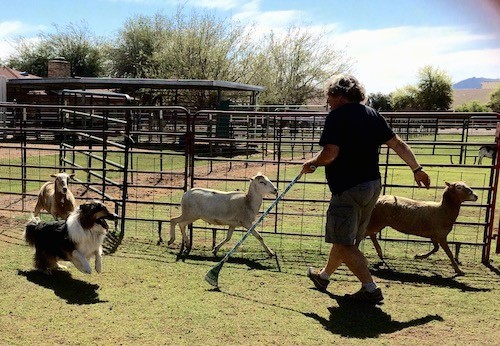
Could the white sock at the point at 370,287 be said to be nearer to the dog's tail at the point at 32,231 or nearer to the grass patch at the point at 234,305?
the grass patch at the point at 234,305

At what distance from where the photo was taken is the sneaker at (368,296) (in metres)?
5.03

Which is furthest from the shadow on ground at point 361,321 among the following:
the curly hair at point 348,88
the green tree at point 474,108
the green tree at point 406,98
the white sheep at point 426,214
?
the green tree at point 406,98

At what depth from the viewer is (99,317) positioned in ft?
15.1

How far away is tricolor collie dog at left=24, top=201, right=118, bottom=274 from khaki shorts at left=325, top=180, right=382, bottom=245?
2619 mm

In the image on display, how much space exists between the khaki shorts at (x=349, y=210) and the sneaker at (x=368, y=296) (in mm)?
532

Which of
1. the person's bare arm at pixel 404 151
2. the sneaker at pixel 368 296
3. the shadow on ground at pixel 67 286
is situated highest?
the person's bare arm at pixel 404 151

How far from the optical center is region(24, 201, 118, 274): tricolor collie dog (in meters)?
5.71

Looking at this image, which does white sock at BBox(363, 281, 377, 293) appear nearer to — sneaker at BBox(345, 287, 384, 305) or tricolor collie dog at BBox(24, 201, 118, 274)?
sneaker at BBox(345, 287, 384, 305)

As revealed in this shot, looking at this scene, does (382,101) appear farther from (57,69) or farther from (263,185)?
(263,185)

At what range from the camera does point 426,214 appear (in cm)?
654

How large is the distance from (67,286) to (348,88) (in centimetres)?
362

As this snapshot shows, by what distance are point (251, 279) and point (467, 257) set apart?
11.1 ft

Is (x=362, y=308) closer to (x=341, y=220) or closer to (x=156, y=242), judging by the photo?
(x=341, y=220)

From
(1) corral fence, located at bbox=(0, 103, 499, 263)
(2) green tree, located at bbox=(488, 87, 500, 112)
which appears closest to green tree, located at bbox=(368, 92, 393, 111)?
(2) green tree, located at bbox=(488, 87, 500, 112)
